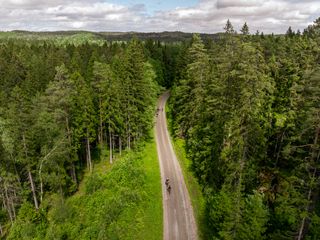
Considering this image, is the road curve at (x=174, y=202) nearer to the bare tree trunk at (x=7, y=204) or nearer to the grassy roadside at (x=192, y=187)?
the grassy roadside at (x=192, y=187)

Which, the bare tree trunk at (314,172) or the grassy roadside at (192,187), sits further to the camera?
the grassy roadside at (192,187)

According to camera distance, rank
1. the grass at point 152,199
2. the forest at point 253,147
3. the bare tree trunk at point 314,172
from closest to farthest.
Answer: the bare tree trunk at point 314,172 < the forest at point 253,147 < the grass at point 152,199

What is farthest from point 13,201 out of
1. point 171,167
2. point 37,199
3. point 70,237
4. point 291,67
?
point 291,67

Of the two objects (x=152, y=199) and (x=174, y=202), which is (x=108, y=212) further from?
(x=174, y=202)

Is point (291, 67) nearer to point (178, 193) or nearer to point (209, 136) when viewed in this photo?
point (209, 136)

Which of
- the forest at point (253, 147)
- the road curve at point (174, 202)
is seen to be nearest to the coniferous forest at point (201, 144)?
A: the forest at point (253, 147)
